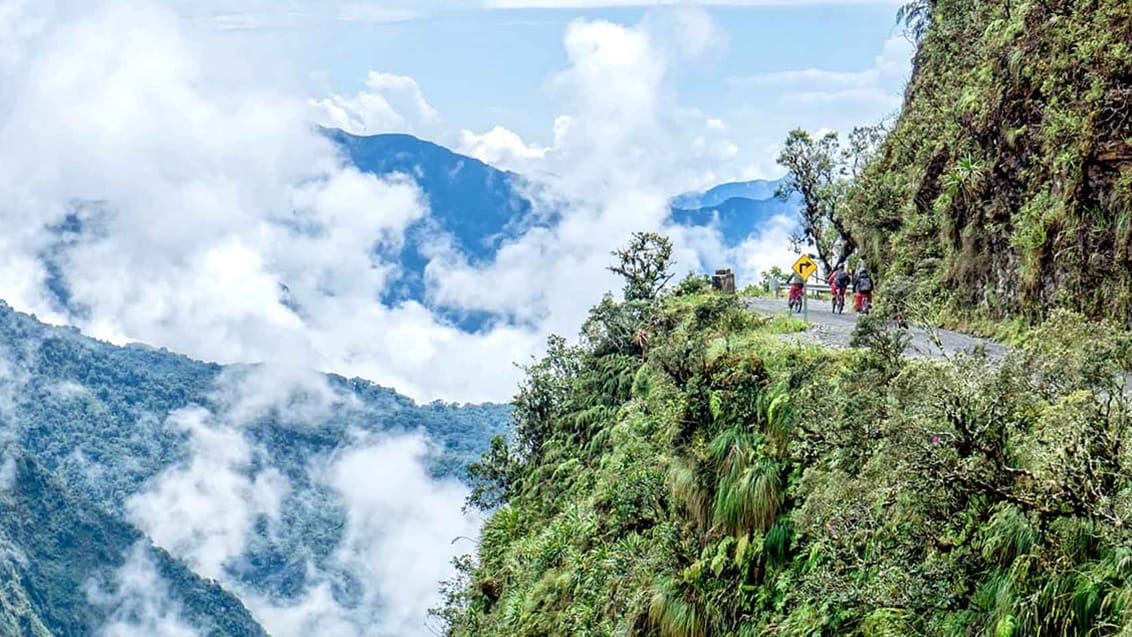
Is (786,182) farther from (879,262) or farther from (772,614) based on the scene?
(772,614)

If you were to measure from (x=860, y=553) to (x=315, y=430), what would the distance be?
18655 centimetres

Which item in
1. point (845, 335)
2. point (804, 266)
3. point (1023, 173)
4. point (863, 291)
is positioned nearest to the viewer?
point (1023, 173)

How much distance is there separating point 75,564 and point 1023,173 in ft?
402

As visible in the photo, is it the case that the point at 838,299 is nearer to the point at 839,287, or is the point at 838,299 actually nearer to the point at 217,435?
the point at 839,287

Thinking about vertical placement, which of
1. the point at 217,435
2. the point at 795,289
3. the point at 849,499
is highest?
the point at 795,289

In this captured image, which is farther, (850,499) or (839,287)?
(839,287)

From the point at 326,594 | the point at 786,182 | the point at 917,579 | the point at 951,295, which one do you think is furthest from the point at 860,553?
the point at 326,594

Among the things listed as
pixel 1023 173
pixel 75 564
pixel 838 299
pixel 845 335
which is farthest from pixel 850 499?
pixel 75 564

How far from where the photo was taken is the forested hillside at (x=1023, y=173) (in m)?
12.0

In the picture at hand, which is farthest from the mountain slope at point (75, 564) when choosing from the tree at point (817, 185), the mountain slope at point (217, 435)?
the tree at point (817, 185)

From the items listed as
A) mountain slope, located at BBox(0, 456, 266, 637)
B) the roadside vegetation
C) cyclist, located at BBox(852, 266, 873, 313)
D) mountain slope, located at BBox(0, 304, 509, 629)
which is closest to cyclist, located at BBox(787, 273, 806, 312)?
cyclist, located at BBox(852, 266, 873, 313)

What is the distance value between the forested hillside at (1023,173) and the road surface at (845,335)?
609 mm

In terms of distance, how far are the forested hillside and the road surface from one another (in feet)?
2.00

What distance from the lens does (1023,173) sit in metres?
14.2
